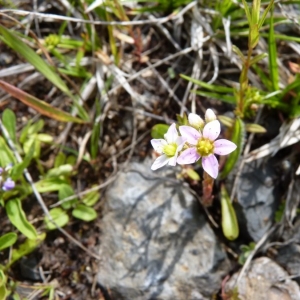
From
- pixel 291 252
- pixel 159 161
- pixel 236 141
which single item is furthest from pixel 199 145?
pixel 291 252

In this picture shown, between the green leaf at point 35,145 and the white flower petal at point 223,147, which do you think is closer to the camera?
the white flower petal at point 223,147

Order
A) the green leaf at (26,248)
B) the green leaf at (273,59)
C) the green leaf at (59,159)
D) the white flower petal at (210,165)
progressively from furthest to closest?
1. the green leaf at (59,159)
2. the green leaf at (26,248)
3. the green leaf at (273,59)
4. the white flower petal at (210,165)

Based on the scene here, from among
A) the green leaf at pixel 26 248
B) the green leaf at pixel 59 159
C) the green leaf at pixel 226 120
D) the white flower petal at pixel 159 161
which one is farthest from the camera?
the green leaf at pixel 59 159

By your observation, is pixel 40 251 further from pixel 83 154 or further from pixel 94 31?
pixel 94 31

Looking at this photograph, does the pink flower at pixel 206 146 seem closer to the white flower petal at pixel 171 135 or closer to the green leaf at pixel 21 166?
the white flower petal at pixel 171 135

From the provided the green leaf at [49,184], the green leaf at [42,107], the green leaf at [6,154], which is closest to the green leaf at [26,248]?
the green leaf at [49,184]

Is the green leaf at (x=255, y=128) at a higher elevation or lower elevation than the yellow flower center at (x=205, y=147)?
lower

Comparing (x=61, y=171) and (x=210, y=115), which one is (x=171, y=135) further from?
(x=61, y=171)

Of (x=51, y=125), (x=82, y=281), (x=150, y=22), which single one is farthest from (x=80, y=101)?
(x=82, y=281)
